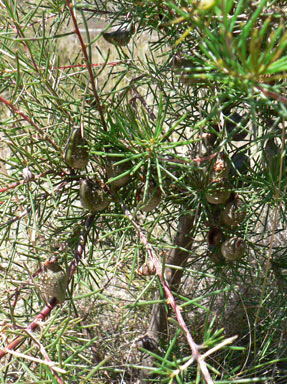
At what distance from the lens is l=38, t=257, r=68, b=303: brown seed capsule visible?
0.61 m

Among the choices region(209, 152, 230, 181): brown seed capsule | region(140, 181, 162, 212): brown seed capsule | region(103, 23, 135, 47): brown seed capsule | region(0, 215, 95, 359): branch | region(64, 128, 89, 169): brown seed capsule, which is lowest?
region(0, 215, 95, 359): branch

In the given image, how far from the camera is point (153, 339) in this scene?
1032 mm

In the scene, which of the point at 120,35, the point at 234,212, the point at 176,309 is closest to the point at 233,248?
the point at 234,212

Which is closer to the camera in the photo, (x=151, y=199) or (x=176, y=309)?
(x=176, y=309)

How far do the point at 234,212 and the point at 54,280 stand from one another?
0.88 ft

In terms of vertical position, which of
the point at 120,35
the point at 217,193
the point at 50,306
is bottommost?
the point at 50,306

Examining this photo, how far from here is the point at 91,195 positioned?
641mm

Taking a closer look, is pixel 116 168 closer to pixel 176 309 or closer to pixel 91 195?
pixel 91 195

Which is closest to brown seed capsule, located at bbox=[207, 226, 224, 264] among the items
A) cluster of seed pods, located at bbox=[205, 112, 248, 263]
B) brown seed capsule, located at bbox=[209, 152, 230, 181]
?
cluster of seed pods, located at bbox=[205, 112, 248, 263]

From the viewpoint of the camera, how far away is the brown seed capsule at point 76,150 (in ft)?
2.03

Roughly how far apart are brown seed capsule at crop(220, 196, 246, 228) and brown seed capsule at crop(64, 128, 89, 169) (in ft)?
0.71

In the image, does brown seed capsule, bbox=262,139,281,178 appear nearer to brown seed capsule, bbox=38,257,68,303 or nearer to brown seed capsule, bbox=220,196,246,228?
brown seed capsule, bbox=220,196,246,228

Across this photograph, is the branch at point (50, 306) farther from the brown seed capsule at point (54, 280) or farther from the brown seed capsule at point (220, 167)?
the brown seed capsule at point (220, 167)

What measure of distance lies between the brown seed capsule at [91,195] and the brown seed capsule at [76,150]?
0.03 metres
